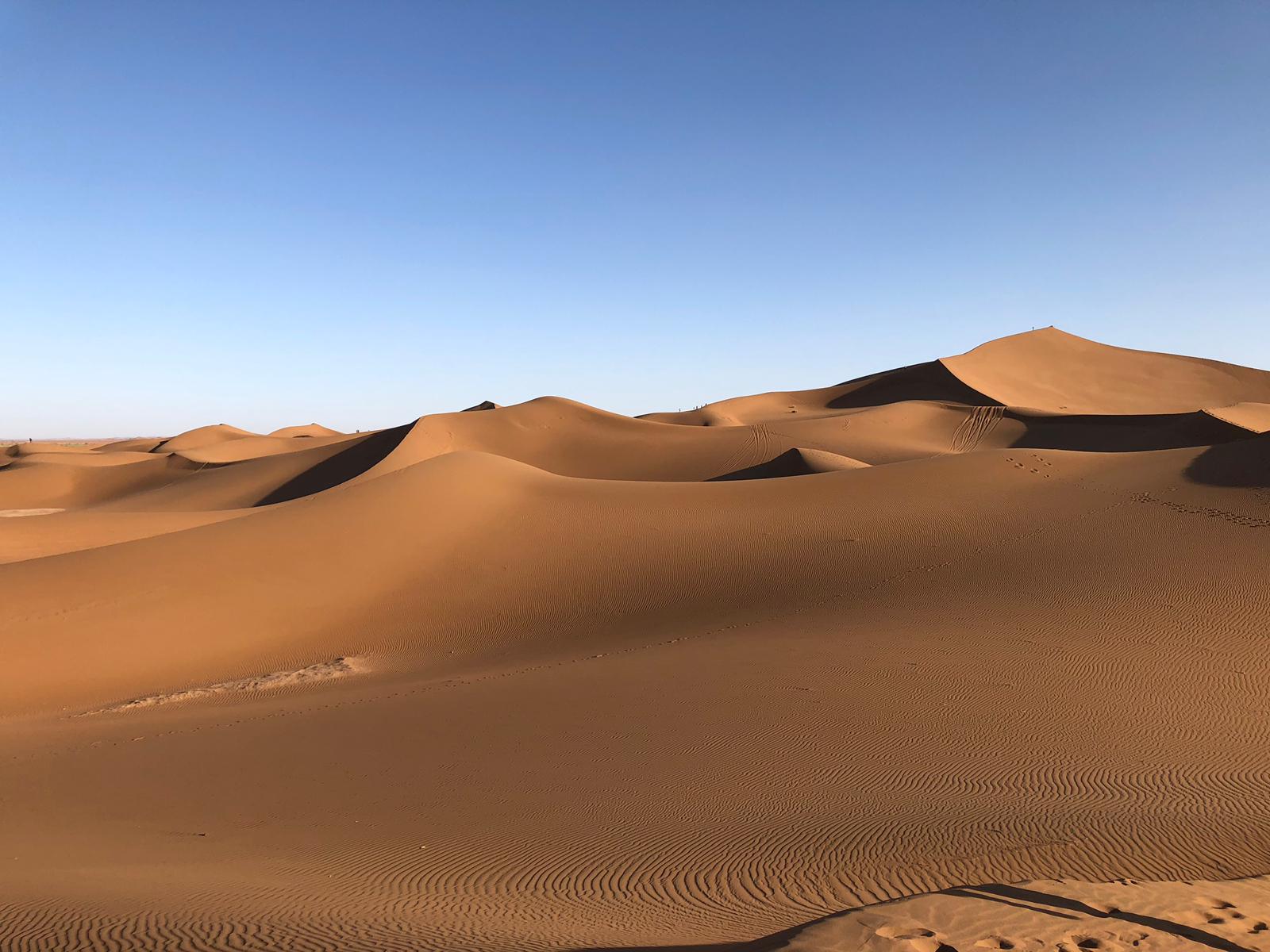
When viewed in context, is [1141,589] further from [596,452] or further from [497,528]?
[596,452]

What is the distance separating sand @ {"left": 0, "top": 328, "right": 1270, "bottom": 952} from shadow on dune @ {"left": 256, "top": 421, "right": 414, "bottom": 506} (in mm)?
12131

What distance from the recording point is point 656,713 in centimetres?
905

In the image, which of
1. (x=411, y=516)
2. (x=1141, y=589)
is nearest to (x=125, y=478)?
(x=411, y=516)

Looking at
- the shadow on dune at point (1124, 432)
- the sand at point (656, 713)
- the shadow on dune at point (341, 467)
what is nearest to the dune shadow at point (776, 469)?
the shadow on dune at point (1124, 432)

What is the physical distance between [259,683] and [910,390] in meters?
48.4

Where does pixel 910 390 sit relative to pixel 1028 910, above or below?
above

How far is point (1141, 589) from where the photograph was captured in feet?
A: 41.3

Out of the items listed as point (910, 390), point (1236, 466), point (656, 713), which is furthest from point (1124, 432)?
point (656, 713)

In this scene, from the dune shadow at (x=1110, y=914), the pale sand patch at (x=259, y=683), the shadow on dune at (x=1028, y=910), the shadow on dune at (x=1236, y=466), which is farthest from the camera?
the shadow on dune at (x=1236, y=466)

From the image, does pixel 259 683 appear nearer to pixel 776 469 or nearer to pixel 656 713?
pixel 656 713

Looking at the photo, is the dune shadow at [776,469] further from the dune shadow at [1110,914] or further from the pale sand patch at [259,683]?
the dune shadow at [1110,914]

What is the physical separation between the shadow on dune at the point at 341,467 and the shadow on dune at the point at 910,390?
28.6 m

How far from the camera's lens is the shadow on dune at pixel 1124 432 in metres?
36.3

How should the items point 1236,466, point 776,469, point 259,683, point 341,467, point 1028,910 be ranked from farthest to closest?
point 341,467 < point 776,469 < point 1236,466 < point 259,683 < point 1028,910
